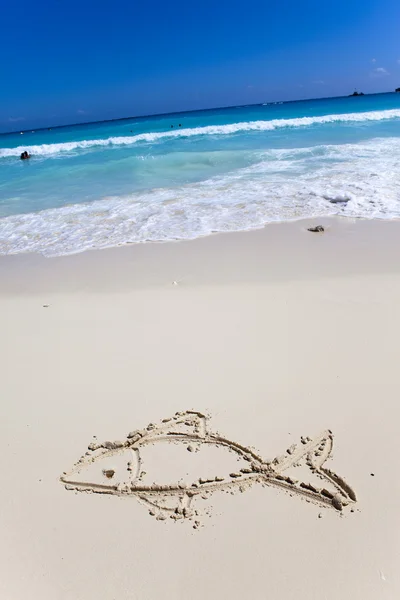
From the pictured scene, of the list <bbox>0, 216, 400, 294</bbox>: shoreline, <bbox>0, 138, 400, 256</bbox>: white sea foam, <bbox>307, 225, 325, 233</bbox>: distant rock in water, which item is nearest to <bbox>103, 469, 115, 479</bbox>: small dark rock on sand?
<bbox>0, 216, 400, 294</bbox>: shoreline

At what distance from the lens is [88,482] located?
94.3 inches

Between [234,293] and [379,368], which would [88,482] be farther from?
[234,293]

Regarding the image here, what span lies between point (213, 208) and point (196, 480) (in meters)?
6.37

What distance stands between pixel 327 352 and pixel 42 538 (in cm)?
232

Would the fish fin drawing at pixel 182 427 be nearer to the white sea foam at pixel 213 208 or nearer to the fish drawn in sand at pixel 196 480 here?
the fish drawn in sand at pixel 196 480

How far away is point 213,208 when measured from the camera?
804 centimetres

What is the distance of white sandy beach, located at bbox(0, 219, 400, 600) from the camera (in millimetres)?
1904

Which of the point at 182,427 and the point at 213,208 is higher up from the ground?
the point at 213,208

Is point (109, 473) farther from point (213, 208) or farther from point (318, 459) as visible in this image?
point (213, 208)

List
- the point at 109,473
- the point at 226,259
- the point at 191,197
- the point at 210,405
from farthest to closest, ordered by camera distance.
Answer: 1. the point at 191,197
2. the point at 226,259
3. the point at 210,405
4. the point at 109,473

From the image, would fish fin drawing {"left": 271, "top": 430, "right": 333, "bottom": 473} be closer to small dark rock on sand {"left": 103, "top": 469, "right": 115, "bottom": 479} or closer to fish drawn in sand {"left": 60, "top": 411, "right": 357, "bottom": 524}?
fish drawn in sand {"left": 60, "top": 411, "right": 357, "bottom": 524}

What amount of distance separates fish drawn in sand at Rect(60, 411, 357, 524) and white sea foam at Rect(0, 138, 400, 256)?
14.2 feet

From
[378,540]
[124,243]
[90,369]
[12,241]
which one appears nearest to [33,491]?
[90,369]

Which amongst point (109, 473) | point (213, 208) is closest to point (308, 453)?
point (109, 473)
